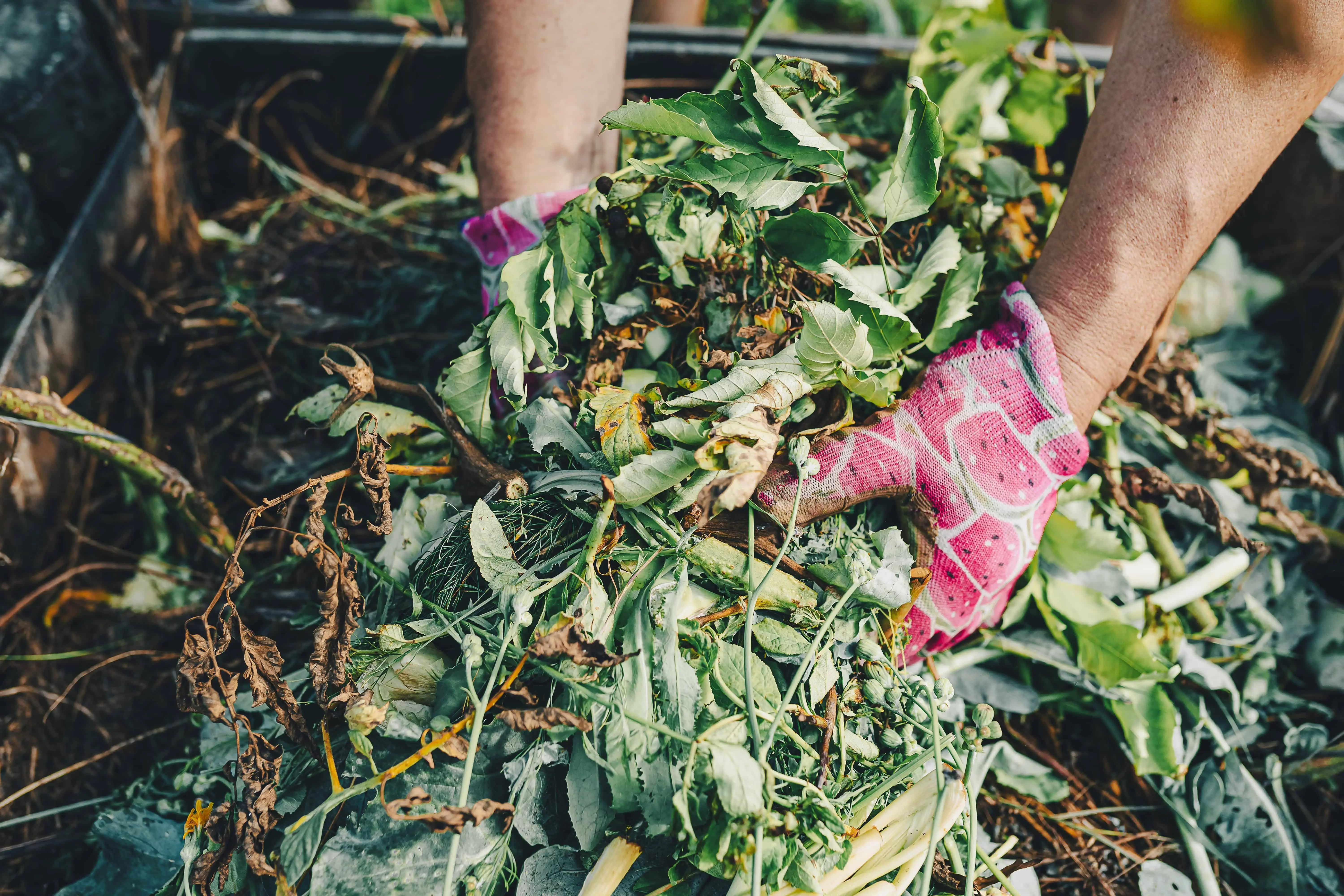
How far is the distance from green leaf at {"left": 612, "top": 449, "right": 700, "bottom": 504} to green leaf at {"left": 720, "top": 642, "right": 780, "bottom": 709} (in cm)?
18

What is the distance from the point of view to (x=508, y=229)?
109 centimetres

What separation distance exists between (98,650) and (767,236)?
116 centimetres

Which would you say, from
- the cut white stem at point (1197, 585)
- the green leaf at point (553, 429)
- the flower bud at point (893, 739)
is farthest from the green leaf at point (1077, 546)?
the green leaf at point (553, 429)

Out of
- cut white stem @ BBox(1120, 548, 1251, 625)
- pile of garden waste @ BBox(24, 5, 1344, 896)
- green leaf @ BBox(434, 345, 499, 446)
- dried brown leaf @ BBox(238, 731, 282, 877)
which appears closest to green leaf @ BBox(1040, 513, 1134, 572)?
pile of garden waste @ BBox(24, 5, 1344, 896)

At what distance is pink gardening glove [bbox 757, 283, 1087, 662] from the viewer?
897 millimetres

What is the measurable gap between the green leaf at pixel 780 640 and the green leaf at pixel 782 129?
511 millimetres

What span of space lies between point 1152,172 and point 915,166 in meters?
0.29

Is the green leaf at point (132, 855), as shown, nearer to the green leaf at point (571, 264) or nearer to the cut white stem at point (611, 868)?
the cut white stem at point (611, 868)

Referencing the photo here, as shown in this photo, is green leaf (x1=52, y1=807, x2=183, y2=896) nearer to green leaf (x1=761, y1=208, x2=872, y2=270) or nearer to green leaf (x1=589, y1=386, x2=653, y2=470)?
green leaf (x1=589, y1=386, x2=653, y2=470)

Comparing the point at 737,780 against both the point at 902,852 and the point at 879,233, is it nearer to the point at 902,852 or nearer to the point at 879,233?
the point at 902,852

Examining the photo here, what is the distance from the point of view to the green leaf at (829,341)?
31.3 inches

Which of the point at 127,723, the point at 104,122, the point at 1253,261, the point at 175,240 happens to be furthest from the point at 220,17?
the point at 1253,261

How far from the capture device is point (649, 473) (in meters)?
0.78

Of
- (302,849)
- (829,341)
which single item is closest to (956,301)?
(829,341)
